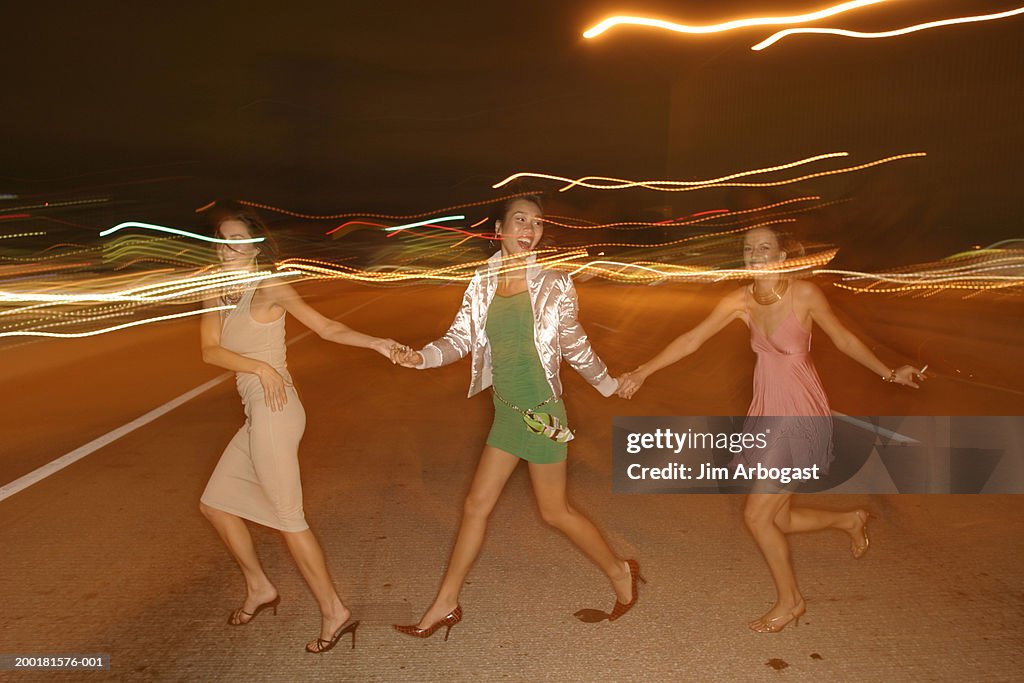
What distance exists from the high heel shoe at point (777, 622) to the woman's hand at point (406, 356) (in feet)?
6.20

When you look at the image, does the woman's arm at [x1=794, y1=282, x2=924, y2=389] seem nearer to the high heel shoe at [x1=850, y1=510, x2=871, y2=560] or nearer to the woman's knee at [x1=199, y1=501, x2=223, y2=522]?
the high heel shoe at [x1=850, y1=510, x2=871, y2=560]

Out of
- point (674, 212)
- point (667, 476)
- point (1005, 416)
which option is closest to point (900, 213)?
point (674, 212)

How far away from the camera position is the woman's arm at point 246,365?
4.09 m

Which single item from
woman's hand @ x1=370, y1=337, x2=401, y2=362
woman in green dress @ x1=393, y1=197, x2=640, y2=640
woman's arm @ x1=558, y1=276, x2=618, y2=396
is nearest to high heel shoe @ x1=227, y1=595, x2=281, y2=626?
woman in green dress @ x1=393, y1=197, x2=640, y2=640

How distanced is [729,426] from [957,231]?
1517 inches

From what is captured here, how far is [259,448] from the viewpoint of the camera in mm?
4191

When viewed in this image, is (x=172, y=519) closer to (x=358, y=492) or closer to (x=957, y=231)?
(x=358, y=492)

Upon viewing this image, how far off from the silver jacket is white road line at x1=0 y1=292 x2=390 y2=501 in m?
3.97

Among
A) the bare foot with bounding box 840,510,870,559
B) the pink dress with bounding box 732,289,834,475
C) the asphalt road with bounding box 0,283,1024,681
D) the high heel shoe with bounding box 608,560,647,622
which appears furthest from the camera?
the bare foot with bounding box 840,510,870,559

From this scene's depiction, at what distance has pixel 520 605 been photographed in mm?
4859

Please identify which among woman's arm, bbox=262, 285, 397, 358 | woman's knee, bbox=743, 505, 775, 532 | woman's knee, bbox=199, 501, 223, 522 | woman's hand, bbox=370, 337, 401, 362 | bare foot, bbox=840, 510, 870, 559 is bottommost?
bare foot, bbox=840, 510, 870, 559

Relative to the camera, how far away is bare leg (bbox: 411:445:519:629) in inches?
176

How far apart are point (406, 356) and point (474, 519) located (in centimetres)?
78

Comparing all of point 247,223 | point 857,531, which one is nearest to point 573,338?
point 247,223
